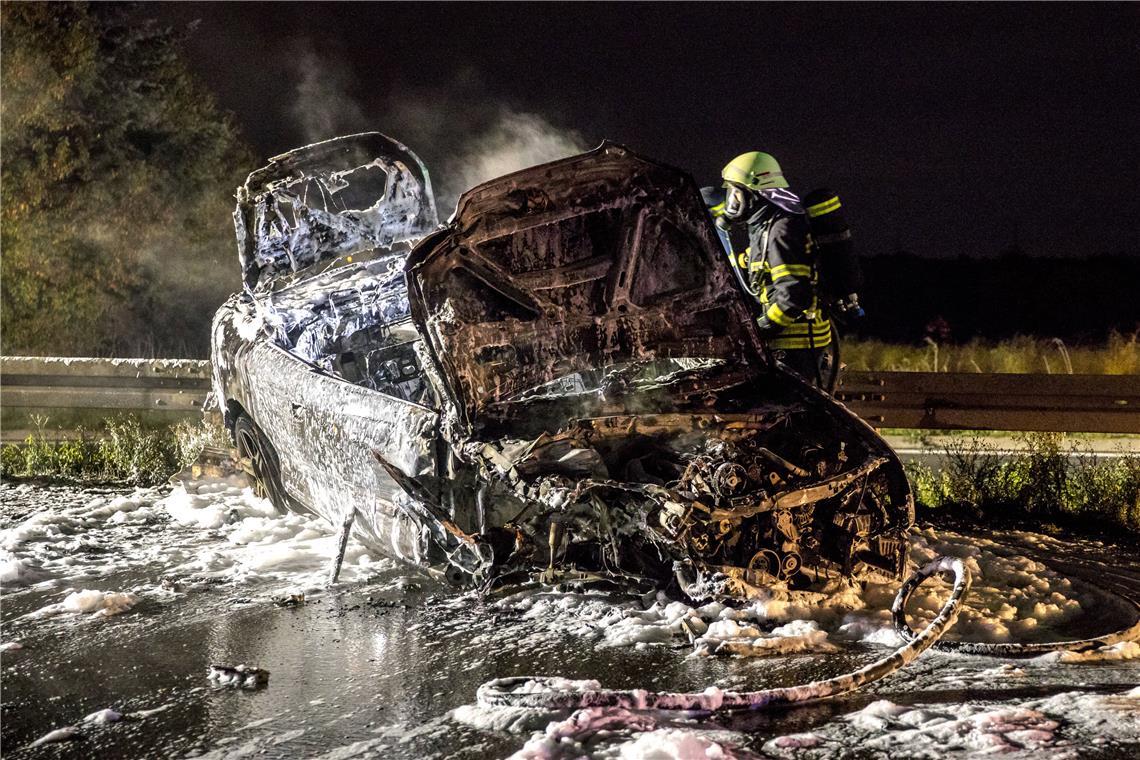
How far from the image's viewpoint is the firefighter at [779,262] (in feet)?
21.5

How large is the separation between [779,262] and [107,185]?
Result: 1234 centimetres

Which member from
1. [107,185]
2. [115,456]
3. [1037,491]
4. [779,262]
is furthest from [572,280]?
[107,185]

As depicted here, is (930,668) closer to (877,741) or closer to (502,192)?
(877,741)

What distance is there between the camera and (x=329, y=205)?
807 cm

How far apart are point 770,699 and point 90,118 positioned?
14619 millimetres

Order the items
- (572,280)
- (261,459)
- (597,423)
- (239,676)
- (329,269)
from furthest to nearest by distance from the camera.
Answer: (329,269), (261,459), (572,280), (597,423), (239,676)

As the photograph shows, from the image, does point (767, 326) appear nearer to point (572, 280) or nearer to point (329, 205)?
point (572, 280)

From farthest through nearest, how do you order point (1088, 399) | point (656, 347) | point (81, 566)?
point (1088, 399) → point (81, 566) → point (656, 347)

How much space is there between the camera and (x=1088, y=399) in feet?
27.2

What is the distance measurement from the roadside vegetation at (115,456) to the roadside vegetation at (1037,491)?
5371 millimetres

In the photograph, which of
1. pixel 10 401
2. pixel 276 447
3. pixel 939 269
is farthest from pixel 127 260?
pixel 939 269

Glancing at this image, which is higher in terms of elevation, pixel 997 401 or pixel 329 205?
pixel 329 205

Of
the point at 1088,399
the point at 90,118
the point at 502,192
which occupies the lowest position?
the point at 1088,399

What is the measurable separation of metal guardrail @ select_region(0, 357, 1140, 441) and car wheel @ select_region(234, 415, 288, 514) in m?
2.91
